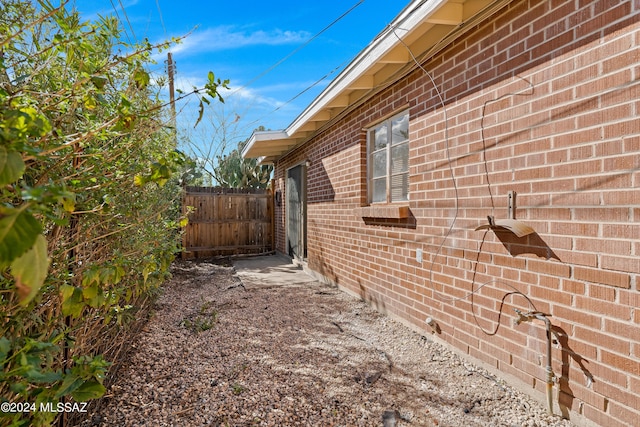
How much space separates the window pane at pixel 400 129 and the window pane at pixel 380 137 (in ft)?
0.61

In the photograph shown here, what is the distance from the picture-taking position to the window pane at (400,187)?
12.5 feet

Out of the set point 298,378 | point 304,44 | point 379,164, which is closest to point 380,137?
point 379,164

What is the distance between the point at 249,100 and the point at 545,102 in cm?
1408

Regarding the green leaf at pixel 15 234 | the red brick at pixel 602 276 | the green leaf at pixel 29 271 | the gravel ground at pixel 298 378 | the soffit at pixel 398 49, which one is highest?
the soffit at pixel 398 49

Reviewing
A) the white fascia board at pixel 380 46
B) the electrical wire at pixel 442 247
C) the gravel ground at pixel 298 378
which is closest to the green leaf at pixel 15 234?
the gravel ground at pixel 298 378

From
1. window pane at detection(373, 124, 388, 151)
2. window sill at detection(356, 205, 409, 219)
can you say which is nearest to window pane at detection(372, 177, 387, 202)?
window sill at detection(356, 205, 409, 219)

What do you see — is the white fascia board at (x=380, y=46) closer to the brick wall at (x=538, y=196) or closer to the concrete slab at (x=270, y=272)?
the brick wall at (x=538, y=196)

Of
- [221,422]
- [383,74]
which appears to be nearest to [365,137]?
[383,74]

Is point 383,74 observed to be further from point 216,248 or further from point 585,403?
point 216,248

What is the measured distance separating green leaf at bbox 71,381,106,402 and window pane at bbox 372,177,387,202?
3.60 metres

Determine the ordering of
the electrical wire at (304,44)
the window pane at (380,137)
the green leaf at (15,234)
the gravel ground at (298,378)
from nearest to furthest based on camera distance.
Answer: the green leaf at (15,234)
the gravel ground at (298,378)
the window pane at (380,137)
the electrical wire at (304,44)

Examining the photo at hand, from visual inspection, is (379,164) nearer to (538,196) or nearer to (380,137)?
(380,137)

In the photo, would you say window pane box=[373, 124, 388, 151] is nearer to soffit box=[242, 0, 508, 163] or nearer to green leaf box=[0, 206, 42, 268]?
soffit box=[242, 0, 508, 163]

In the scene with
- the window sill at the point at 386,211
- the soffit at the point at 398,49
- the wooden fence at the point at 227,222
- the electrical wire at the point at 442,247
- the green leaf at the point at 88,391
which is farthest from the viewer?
the wooden fence at the point at 227,222
